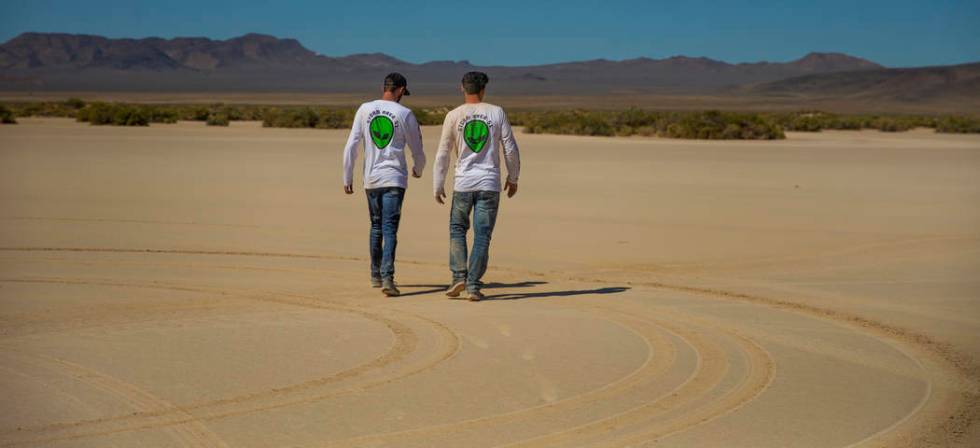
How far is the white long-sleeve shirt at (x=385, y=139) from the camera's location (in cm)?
923

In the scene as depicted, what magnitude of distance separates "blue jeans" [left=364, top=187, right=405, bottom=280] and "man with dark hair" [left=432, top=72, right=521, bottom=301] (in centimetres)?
38

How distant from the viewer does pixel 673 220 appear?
15.3 meters

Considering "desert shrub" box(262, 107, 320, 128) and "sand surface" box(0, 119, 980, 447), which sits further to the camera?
"desert shrub" box(262, 107, 320, 128)

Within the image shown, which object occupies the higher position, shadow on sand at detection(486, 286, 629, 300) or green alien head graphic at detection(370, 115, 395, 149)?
green alien head graphic at detection(370, 115, 395, 149)

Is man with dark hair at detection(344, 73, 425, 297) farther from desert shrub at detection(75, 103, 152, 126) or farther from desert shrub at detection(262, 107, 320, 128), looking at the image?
desert shrub at detection(262, 107, 320, 128)

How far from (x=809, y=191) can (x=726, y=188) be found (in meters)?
1.37

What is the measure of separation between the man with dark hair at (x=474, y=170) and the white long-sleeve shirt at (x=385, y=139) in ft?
1.07

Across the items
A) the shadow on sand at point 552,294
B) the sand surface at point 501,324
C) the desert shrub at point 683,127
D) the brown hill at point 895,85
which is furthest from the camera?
the brown hill at point 895,85

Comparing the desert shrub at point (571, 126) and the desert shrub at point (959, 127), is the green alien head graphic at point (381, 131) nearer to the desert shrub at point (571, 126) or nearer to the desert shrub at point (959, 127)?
the desert shrub at point (571, 126)

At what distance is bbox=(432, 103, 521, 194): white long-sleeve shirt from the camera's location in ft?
29.6

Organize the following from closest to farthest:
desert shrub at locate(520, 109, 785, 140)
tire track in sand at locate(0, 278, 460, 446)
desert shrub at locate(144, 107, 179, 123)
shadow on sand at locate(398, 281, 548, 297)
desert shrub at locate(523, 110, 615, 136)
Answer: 1. tire track in sand at locate(0, 278, 460, 446)
2. shadow on sand at locate(398, 281, 548, 297)
3. desert shrub at locate(520, 109, 785, 140)
4. desert shrub at locate(523, 110, 615, 136)
5. desert shrub at locate(144, 107, 179, 123)

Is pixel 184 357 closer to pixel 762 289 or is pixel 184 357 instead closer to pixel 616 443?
pixel 616 443

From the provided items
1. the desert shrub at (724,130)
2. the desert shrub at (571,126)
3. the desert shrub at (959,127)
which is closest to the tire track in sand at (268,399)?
the desert shrub at (724,130)

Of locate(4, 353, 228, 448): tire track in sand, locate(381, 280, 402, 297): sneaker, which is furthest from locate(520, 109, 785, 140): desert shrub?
locate(4, 353, 228, 448): tire track in sand
